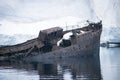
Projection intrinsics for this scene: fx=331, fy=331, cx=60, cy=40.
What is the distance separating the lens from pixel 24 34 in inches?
2185

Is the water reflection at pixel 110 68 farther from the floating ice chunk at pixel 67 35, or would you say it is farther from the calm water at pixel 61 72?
the floating ice chunk at pixel 67 35

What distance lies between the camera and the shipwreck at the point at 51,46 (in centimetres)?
2955

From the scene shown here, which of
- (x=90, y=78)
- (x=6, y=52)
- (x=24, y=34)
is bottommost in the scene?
(x=90, y=78)

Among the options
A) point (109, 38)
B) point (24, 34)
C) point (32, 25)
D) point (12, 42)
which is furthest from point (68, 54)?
point (109, 38)

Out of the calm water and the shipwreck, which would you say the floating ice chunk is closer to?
the shipwreck

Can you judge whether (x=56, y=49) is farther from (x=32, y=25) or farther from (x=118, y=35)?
(x=118, y=35)

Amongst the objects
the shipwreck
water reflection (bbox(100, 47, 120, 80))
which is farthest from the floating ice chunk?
water reflection (bbox(100, 47, 120, 80))

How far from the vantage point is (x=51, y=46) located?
30078 millimetres

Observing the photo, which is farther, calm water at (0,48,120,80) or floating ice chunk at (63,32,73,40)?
floating ice chunk at (63,32,73,40)

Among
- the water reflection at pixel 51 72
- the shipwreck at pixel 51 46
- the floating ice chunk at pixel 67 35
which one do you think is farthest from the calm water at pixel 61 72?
the floating ice chunk at pixel 67 35

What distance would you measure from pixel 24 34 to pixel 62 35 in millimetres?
25804

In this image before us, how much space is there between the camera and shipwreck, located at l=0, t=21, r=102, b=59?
29547 millimetres

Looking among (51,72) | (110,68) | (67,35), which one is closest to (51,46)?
(67,35)

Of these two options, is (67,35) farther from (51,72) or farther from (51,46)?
(51,72)
